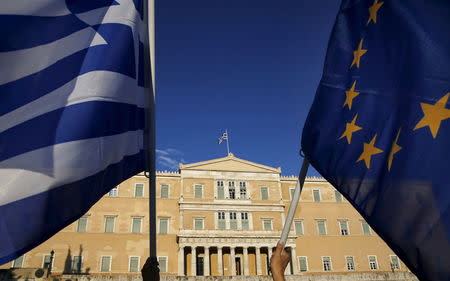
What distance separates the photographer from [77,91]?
3201mm

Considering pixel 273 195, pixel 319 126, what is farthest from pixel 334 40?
pixel 273 195

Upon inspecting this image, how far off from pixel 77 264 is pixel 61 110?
29.5m

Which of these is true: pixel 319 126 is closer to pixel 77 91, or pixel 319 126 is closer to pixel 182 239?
pixel 77 91

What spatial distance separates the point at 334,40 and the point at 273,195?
103 ft

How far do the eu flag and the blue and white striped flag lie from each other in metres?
2.27

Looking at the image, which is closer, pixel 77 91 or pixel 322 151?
pixel 77 91

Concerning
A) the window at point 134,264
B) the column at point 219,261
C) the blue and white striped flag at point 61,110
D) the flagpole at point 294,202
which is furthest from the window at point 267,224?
the blue and white striped flag at point 61,110

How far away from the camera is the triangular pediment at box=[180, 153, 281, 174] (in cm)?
3384

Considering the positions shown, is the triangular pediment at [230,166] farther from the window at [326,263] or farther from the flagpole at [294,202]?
the flagpole at [294,202]

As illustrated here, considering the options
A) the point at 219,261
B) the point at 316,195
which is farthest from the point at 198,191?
the point at 316,195

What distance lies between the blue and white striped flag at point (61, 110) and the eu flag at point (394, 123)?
2272 millimetres

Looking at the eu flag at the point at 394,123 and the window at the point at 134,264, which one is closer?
the eu flag at the point at 394,123

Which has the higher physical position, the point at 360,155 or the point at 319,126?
the point at 319,126

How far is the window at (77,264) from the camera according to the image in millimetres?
27719
